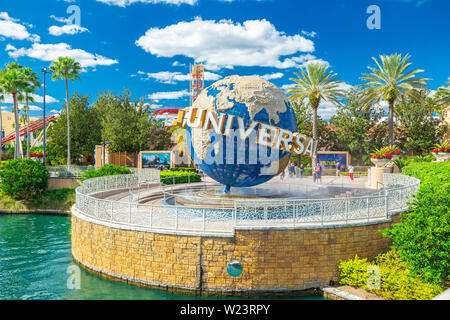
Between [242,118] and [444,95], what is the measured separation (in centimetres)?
3677

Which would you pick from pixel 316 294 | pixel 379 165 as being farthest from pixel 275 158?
pixel 379 165

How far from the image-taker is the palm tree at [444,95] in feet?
125

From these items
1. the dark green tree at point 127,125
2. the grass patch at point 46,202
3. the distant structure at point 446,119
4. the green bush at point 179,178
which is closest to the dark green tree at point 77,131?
the dark green tree at point 127,125

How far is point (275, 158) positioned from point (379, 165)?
16576 mm

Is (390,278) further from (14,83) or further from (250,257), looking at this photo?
(14,83)

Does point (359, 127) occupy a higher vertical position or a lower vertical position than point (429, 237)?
higher

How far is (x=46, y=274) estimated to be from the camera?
43.6 feet

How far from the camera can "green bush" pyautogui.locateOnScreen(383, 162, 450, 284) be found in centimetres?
984

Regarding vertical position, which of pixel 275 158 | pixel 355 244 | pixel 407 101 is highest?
pixel 407 101

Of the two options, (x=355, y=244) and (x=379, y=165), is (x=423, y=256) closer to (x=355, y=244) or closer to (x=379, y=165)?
(x=355, y=244)

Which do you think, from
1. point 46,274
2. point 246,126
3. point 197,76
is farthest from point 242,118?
point 197,76
